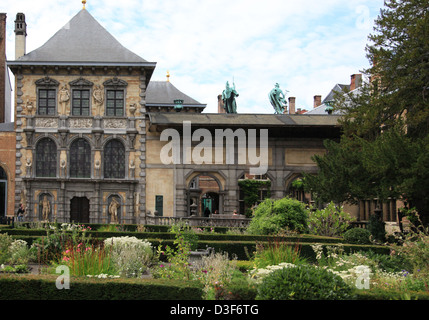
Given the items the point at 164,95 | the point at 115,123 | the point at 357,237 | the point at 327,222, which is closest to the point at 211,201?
the point at 164,95

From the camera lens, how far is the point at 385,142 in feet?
63.7

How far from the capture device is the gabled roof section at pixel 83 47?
31.3m

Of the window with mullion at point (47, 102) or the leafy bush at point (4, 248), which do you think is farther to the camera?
the window with mullion at point (47, 102)

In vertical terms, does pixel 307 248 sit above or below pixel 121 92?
below

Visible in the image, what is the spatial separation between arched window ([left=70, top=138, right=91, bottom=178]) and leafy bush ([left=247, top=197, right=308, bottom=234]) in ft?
45.6

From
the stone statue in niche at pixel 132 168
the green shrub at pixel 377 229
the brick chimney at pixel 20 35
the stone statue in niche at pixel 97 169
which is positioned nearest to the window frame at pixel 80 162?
the stone statue in niche at pixel 97 169

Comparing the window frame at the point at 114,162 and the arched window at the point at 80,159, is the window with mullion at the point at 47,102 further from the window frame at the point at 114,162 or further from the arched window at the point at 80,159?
the window frame at the point at 114,162

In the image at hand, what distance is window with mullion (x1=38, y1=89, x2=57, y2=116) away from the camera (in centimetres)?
3097

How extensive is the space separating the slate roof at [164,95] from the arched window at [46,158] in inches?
430

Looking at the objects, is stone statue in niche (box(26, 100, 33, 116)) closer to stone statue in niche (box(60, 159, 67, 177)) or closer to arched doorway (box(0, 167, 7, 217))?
stone statue in niche (box(60, 159, 67, 177))

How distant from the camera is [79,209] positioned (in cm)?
3075

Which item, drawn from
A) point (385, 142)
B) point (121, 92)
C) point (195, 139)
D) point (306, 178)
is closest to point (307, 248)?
point (385, 142)
